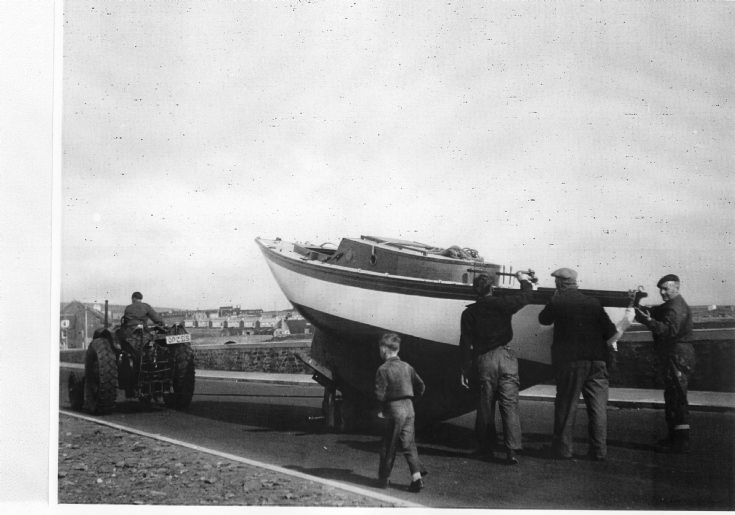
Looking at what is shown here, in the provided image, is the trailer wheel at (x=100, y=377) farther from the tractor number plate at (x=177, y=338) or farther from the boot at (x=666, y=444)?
the boot at (x=666, y=444)

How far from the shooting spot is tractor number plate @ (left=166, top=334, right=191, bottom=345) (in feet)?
19.7

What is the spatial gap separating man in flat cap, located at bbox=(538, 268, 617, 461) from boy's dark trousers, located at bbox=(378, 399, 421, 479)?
1.22 m

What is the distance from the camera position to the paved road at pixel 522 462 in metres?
4.50

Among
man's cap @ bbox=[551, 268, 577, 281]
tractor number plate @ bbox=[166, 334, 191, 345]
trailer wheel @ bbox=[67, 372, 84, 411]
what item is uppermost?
man's cap @ bbox=[551, 268, 577, 281]

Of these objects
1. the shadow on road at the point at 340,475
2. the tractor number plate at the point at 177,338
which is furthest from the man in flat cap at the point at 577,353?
the tractor number plate at the point at 177,338

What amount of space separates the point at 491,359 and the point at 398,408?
867 mm

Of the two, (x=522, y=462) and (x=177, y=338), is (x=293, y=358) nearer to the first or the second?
(x=177, y=338)

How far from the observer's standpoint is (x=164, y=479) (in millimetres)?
4723

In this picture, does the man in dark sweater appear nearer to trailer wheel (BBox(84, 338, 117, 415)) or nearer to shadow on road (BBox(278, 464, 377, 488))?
shadow on road (BBox(278, 464, 377, 488))

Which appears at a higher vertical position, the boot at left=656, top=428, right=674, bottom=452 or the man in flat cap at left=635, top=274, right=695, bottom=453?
the man in flat cap at left=635, top=274, right=695, bottom=453

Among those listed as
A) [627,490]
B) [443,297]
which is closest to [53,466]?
[443,297]

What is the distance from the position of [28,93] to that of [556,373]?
4.95 meters

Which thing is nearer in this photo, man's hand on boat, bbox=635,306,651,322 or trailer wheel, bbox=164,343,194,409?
man's hand on boat, bbox=635,306,651,322

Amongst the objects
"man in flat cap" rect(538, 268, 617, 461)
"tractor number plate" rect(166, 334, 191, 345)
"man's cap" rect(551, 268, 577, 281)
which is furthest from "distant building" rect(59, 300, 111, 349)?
"man's cap" rect(551, 268, 577, 281)
